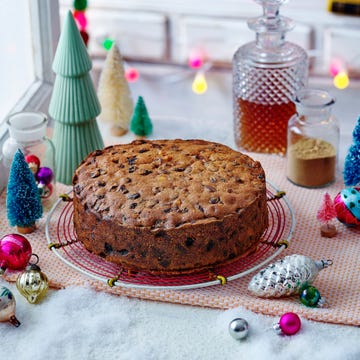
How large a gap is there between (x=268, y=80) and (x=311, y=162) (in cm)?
21

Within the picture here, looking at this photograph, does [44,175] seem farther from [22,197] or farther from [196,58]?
[196,58]

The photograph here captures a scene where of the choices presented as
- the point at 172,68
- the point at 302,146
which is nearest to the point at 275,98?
the point at 302,146

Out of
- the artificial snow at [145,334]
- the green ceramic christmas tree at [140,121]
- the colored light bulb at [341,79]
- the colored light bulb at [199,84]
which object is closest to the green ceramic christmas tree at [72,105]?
the green ceramic christmas tree at [140,121]

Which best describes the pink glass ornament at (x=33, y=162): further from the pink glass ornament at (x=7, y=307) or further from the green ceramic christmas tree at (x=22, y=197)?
the pink glass ornament at (x=7, y=307)

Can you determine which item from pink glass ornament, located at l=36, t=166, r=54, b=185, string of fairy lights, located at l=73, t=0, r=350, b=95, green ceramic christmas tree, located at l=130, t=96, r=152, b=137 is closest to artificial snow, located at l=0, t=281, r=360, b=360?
pink glass ornament, located at l=36, t=166, r=54, b=185

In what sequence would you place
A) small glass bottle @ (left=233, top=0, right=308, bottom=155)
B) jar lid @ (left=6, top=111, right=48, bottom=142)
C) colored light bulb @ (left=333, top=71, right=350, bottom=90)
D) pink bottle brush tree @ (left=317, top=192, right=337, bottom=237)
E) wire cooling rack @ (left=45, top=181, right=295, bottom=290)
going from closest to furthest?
wire cooling rack @ (left=45, top=181, right=295, bottom=290) < pink bottle brush tree @ (left=317, top=192, right=337, bottom=237) < jar lid @ (left=6, top=111, right=48, bottom=142) < small glass bottle @ (left=233, top=0, right=308, bottom=155) < colored light bulb @ (left=333, top=71, right=350, bottom=90)

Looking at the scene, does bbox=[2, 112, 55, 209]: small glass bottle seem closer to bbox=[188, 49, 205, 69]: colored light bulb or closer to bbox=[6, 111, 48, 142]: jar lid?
bbox=[6, 111, 48, 142]: jar lid

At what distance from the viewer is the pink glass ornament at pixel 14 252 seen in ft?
4.09

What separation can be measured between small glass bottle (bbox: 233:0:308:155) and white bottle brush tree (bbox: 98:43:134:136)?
25cm

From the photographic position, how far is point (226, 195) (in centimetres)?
122

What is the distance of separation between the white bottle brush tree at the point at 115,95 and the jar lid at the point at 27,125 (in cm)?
26

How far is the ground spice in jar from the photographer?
4.87 ft

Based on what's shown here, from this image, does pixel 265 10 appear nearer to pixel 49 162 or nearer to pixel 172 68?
pixel 49 162

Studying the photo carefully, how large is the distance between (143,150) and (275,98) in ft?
1.23
